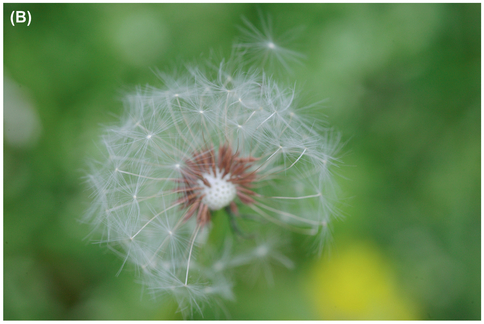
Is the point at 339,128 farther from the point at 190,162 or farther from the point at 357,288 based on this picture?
the point at 190,162

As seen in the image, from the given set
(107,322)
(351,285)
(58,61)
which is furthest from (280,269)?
(58,61)

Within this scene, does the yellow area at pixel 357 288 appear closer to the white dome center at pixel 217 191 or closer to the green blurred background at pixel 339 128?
the green blurred background at pixel 339 128

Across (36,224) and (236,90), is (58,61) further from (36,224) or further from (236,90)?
(236,90)

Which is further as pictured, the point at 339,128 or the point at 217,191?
the point at 339,128

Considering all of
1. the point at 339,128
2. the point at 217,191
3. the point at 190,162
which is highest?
the point at 339,128

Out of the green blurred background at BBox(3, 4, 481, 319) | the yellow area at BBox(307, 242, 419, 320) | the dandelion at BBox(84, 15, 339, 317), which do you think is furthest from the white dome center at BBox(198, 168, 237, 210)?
the yellow area at BBox(307, 242, 419, 320)

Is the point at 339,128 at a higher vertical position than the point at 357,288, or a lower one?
higher

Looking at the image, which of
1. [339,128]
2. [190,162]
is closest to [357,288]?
[339,128]
